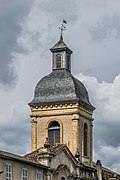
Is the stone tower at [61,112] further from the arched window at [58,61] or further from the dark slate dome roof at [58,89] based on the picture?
the arched window at [58,61]

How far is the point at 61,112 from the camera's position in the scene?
6438cm

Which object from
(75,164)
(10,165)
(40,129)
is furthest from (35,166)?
(40,129)

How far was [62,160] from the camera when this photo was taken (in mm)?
59094

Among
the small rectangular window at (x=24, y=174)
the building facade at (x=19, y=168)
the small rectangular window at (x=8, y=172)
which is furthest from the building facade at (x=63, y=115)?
the small rectangular window at (x=8, y=172)

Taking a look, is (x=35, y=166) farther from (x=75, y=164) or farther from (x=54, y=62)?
(x=54, y=62)

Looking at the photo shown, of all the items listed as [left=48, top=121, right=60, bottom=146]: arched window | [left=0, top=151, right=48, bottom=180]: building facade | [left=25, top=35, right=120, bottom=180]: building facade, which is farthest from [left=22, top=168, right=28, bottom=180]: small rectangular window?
[left=48, top=121, right=60, bottom=146]: arched window

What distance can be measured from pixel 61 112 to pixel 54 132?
2.09 m

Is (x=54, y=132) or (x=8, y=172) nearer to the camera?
(x=8, y=172)

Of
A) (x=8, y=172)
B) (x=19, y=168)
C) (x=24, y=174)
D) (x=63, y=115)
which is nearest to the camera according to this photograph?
(x=8, y=172)

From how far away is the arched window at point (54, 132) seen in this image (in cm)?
6418

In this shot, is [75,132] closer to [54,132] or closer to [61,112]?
[54,132]

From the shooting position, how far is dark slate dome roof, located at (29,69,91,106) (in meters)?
64.2

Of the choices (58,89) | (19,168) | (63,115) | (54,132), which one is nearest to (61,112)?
(63,115)

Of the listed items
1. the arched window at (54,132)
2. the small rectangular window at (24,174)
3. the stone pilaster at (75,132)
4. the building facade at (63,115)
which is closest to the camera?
the small rectangular window at (24,174)
